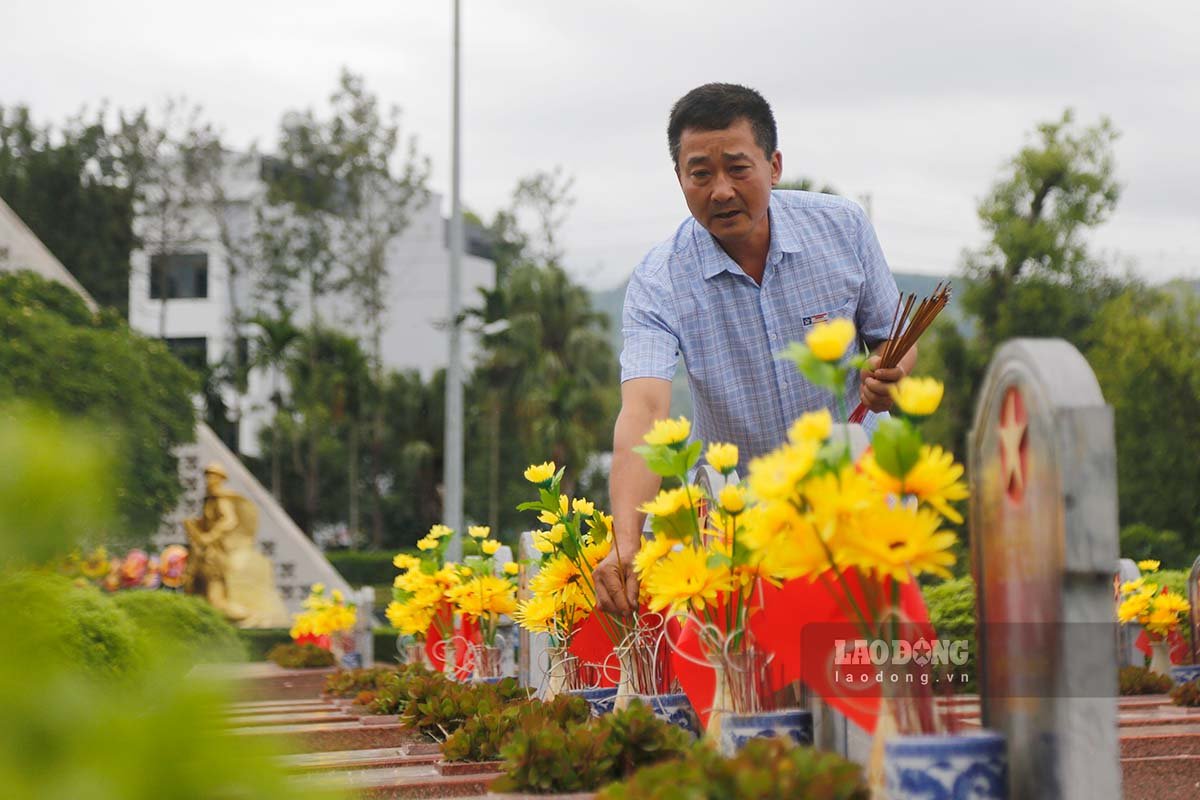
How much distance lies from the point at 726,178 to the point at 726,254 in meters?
0.30

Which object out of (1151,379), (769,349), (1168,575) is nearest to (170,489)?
(1151,379)

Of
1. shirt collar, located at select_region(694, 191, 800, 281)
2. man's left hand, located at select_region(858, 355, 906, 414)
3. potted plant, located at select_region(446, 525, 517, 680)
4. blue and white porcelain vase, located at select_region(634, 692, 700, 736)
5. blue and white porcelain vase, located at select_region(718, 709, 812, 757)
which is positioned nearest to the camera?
blue and white porcelain vase, located at select_region(718, 709, 812, 757)

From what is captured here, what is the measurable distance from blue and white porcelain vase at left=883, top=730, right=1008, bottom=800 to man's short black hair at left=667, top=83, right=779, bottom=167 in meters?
1.52

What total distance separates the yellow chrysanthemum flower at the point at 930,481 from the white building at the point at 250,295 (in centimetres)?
3105

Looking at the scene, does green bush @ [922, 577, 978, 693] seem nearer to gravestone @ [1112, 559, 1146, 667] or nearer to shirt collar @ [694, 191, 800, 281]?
gravestone @ [1112, 559, 1146, 667]

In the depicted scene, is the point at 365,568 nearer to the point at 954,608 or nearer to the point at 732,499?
the point at 954,608

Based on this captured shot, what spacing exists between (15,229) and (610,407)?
45.7 feet

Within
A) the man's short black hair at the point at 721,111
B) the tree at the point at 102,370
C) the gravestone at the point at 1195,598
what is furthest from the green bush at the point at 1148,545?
the man's short black hair at the point at 721,111

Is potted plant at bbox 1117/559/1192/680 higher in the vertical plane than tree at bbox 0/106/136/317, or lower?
lower

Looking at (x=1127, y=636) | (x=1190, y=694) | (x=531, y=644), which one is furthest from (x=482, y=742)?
(x=1127, y=636)

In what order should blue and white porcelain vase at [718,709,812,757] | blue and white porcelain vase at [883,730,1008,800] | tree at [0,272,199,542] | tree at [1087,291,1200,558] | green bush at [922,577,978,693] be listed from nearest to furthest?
blue and white porcelain vase at [883,730,1008,800] → blue and white porcelain vase at [718,709,812,757] → green bush at [922,577,978,693] → tree at [0,272,199,542] → tree at [1087,291,1200,558]

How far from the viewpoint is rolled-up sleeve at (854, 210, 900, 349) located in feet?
11.0

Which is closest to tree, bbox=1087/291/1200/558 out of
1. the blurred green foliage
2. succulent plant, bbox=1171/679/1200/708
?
succulent plant, bbox=1171/679/1200/708

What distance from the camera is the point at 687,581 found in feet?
7.14
